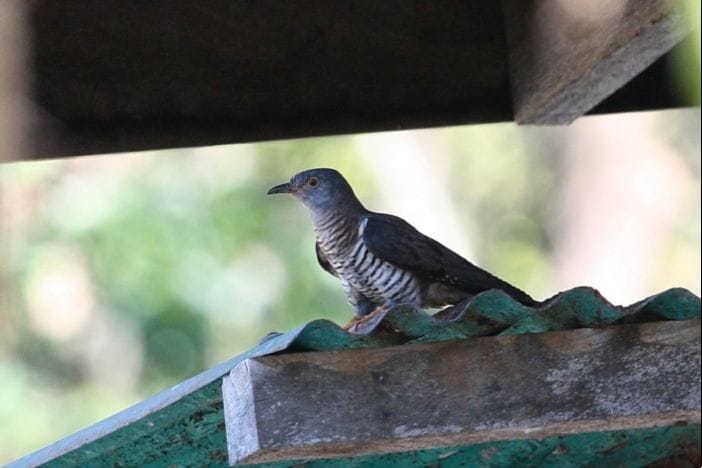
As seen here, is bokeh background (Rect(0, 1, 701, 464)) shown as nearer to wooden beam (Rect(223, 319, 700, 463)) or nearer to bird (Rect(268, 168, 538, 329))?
bird (Rect(268, 168, 538, 329))

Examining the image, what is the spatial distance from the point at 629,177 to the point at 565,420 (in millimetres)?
13580

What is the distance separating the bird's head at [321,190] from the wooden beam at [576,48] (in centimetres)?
132

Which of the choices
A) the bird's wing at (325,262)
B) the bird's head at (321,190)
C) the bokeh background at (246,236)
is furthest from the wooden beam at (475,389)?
the bokeh background at (246,236)

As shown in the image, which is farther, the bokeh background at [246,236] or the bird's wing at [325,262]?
the bokeh background at [246,236]

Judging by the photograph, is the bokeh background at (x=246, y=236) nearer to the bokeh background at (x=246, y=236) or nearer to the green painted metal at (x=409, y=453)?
the bokeh background at (x=246, y=236)

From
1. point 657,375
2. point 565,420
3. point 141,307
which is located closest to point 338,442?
point 565,420

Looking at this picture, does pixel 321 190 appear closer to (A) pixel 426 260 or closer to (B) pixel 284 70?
(A) pixel 426 260

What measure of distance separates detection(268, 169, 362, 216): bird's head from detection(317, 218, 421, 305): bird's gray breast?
0.40m

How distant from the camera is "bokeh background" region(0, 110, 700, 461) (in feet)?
45.4

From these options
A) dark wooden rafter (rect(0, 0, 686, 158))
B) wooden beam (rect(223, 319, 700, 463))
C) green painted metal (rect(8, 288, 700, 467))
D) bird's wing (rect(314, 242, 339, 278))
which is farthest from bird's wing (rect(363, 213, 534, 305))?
wooden beam (rect(223, 319, 700, 463))

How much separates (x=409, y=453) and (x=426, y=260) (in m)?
1.29

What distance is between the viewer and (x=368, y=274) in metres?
4.64

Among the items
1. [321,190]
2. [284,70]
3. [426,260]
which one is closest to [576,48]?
[284,70]

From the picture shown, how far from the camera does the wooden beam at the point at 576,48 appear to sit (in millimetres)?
3389
